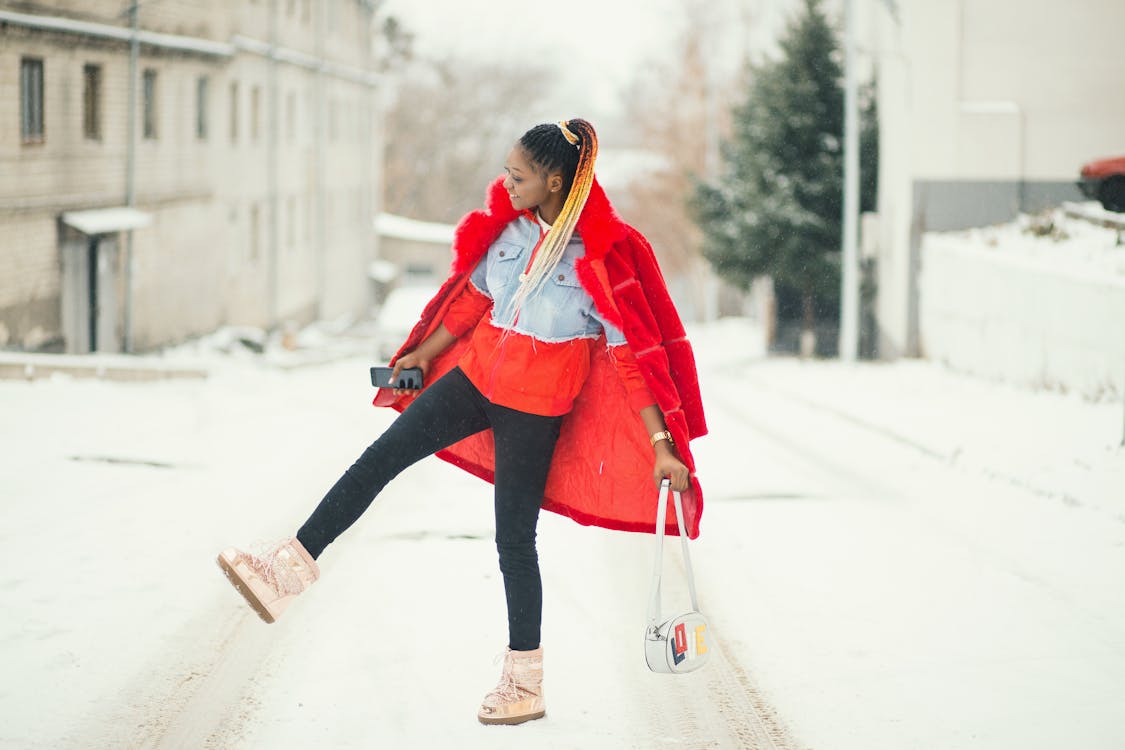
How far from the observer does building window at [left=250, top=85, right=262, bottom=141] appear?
37.1m

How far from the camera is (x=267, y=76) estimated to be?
38.6 metres

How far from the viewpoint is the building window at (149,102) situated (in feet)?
92.6

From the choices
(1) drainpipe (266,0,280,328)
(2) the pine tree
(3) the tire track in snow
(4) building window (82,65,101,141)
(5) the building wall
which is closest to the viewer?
(3) the tire track in snow

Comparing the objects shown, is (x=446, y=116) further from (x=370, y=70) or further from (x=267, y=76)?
(x=267, y=76)

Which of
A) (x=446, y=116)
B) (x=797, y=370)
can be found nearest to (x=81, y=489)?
(x=797, y=370)

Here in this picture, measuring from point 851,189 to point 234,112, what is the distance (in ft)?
55.0

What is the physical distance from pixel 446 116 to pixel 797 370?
58534mm

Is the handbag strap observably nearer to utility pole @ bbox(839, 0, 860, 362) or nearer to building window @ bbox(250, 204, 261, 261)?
utility pole @ bbox(839, 0, 860, 362)

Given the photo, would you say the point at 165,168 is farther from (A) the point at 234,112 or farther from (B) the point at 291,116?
(B) the point at 291,116

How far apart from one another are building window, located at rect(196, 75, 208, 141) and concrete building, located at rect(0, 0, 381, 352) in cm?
A: 4

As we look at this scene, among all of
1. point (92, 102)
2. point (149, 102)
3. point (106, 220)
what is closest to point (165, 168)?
point (149, 102)

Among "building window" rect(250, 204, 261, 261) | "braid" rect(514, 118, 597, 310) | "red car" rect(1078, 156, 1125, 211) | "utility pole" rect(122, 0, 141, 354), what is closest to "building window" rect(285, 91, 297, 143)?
"building window" rect(250, 204, 261, 261)

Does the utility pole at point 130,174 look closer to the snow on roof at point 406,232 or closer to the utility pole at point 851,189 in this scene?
the utility pole at point 851,189

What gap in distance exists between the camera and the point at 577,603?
628 centimetres
